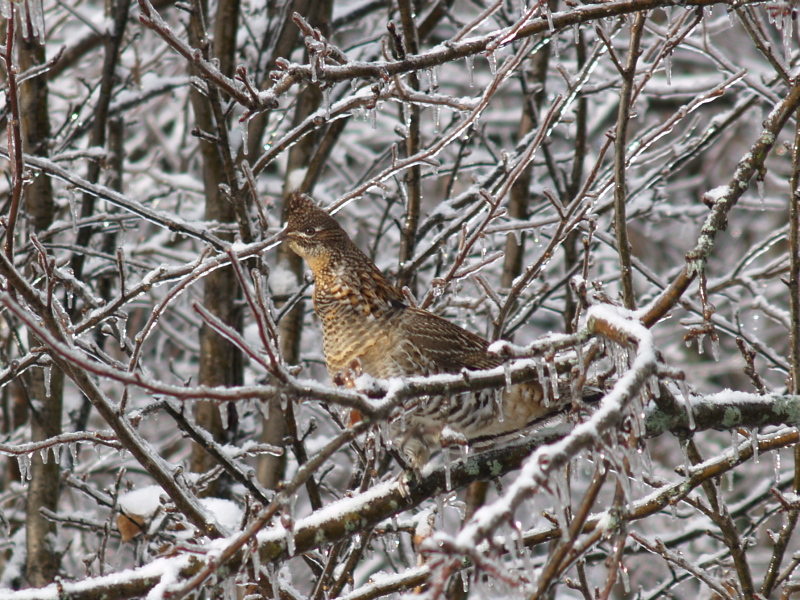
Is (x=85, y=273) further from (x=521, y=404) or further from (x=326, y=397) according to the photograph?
(x=326, y=397)

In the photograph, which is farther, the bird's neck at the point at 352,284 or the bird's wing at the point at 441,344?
the bird's neck at the point at 352,284

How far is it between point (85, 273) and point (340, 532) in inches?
129

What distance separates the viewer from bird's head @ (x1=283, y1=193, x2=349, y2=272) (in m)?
4.22

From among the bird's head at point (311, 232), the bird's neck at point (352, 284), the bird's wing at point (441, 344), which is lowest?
the bird's wing at point (441, 344)

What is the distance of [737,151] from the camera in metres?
13.4

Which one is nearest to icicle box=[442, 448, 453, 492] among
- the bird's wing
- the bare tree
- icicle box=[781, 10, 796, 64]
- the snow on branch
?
the bare tree

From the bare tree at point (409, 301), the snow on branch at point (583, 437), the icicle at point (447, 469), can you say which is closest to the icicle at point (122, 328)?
the bare tree at point (409, 301)

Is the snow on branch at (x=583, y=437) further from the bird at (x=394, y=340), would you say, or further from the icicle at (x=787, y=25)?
the icicle at (x=787, y=25)

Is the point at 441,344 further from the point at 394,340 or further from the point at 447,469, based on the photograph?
the point at 447,469

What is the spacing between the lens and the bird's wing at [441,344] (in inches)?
151

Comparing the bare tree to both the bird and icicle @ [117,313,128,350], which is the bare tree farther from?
the bird

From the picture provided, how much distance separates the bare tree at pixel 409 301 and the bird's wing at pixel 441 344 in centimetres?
15

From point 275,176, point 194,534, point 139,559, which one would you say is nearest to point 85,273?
point 139,559

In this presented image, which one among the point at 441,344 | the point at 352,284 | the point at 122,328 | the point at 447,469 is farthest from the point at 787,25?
the point at 122,328
